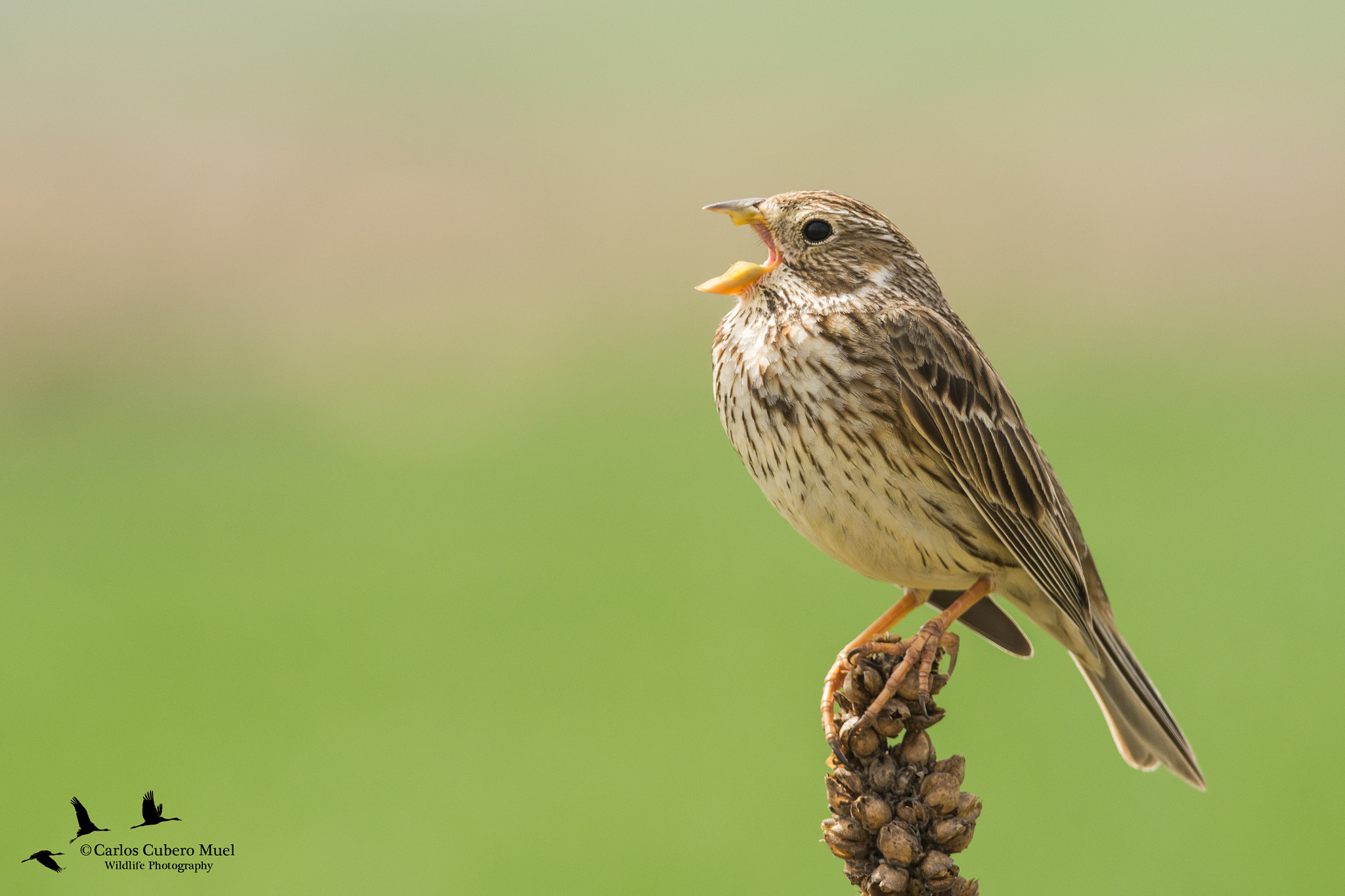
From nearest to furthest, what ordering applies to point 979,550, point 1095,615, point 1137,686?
1. point 979,550
2. point 1137,686
3. point 1095,615

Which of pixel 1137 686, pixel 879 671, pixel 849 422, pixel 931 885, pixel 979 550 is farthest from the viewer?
pixel 1137 686

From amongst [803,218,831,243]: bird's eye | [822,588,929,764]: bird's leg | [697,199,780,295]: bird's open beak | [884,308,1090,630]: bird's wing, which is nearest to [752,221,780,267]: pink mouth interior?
[697,199,780,295]: bird's open beak

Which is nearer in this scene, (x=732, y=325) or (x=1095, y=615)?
(x=732, y=325)

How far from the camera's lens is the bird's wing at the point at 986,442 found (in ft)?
12.2

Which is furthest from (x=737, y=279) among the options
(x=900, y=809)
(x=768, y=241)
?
(x=900, y=809)

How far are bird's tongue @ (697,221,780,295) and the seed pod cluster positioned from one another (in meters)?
1.19

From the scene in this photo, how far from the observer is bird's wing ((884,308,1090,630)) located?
3.72 m

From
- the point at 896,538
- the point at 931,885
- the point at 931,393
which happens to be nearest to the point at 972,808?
the point at 931,885

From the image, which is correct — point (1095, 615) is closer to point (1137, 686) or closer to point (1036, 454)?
point (1137, 686)

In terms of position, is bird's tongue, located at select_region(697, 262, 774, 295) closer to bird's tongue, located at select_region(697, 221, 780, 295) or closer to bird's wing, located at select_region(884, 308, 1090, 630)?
bird's tongue, located at select_region(697, 221, 780, 295)

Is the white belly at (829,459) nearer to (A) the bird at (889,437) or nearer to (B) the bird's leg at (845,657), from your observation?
(A) the bird at (889,437)

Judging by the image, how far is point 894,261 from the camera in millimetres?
3992

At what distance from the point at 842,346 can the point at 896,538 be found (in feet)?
1.91

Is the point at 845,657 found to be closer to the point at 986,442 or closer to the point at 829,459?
the point at 829,459
